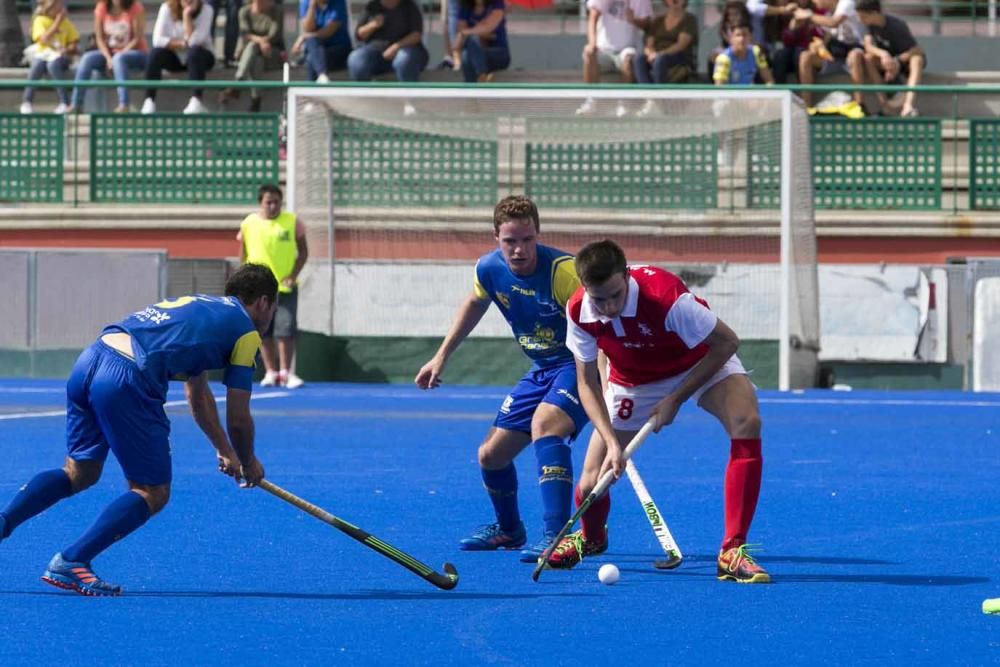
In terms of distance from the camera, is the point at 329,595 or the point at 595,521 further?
the point at 595,521

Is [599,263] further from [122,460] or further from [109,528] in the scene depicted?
[109,528]

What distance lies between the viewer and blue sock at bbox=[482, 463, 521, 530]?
7559 millimetres

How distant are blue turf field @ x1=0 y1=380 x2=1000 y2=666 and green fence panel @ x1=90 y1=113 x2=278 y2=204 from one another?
6344 mm

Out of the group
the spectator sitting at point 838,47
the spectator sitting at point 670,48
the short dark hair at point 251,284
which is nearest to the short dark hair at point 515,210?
the short dark hair at point 251,284

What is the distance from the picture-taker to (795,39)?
19.0 meters

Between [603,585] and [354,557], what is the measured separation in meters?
1.16

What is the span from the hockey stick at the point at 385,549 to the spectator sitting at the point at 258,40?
545 inches

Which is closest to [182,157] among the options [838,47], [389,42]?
[389,42]

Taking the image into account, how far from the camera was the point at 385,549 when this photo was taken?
6578mm

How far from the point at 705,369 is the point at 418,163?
34.4 ft

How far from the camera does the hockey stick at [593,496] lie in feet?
22.2

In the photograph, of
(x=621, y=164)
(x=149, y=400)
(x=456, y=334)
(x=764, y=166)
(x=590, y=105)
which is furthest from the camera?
(x=590, y=105)

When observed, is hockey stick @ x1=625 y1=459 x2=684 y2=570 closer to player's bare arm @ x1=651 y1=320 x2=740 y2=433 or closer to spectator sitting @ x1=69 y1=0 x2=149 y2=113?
player's bare arm @ x1=651 y1=320 x2=740 y2=433

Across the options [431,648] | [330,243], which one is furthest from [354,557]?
[330,243]
